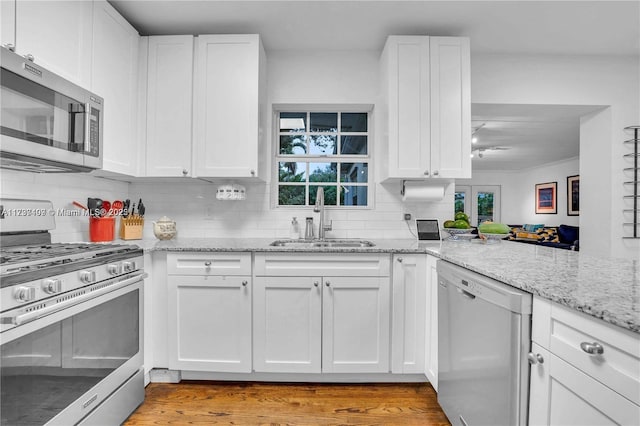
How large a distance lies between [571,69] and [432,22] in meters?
1.44

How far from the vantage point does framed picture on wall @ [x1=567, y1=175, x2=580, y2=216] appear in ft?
23.5

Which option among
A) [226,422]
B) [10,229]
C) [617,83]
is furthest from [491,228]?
[10,229]

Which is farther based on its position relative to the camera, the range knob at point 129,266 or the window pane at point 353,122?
the window pane at point 353,122

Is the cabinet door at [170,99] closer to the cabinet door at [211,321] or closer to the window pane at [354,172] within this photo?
the cabinet door at [211,321]

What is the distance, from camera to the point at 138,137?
233 centimetres

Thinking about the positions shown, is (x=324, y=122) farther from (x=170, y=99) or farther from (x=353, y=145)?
(x=170, y=99)

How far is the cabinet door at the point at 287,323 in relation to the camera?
6.73ft

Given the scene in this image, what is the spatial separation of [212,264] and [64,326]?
2.74ft

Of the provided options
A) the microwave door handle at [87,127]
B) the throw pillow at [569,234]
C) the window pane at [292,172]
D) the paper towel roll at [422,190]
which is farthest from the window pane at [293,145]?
the throw pillow at [569,234]

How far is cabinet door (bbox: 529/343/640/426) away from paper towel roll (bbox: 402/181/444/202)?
157 centimetres

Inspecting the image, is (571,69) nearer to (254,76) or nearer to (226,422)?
(254,76)

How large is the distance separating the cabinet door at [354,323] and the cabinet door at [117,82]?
1592mm

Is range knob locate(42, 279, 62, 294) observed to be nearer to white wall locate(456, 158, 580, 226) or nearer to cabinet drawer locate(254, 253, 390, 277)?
cabinet drawer locate(254, 253, 390, 277)

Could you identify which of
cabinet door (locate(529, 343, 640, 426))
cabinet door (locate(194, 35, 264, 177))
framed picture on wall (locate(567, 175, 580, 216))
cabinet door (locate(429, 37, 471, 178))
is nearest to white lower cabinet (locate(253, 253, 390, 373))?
cabinet door (locate(194, 35, 264, 177))
